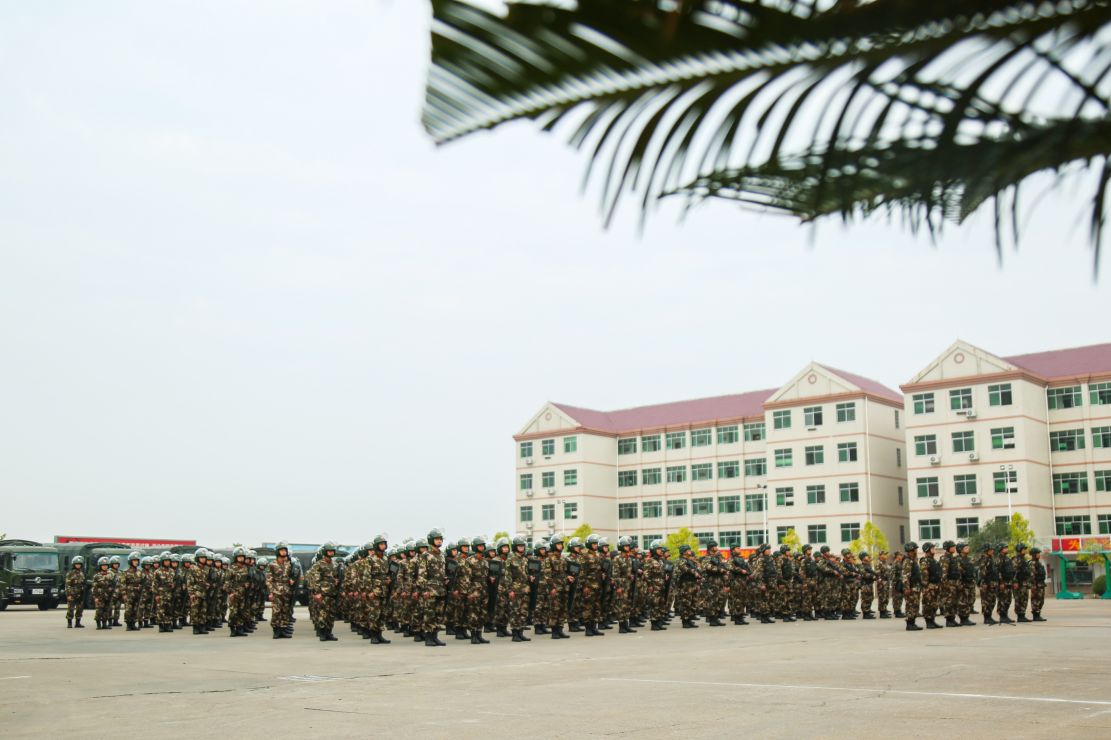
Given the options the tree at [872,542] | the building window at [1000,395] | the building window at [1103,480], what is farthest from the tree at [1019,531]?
the tree at [872,542]

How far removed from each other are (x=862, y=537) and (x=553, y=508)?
20776mm

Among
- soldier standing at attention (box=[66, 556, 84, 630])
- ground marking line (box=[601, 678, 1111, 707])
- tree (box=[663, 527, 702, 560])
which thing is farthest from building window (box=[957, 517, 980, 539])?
ground marking line (box=[601, 678, 1111, 707])

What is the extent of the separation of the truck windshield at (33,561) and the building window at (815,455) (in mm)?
36837

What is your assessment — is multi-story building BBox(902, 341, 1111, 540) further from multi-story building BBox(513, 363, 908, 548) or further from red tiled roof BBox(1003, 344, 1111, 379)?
multi-story building BBox(513, 363, 908, 548)

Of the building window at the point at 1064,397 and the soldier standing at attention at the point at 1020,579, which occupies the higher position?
the building window at the point at 1064,397

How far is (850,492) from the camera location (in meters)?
54.1

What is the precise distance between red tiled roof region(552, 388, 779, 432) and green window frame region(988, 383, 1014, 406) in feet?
46.9

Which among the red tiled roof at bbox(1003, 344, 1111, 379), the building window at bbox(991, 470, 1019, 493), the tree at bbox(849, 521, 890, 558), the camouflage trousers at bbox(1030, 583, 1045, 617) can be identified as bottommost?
the camouflage trousers at bbox(1030, 583, 1045, 617)

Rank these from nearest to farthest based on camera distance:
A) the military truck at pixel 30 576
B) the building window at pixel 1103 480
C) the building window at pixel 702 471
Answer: the military truck at pixel 30 576 < the building window at pixel 1103 480 < the building window at pixel 702 471

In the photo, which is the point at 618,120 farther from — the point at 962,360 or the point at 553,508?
the point at 553,508

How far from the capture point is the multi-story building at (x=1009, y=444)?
160 ft

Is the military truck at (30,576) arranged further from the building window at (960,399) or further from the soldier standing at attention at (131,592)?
the building window at (960,399)

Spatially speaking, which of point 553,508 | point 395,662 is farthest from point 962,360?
point 395,662

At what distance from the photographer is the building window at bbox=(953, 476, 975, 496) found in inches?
1969
